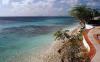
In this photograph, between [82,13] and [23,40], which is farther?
[82,13]

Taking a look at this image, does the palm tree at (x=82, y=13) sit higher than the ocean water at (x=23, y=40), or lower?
higher

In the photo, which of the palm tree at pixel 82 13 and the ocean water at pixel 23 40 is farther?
the palm tree at pixel 82 13

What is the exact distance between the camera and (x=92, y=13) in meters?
34.1

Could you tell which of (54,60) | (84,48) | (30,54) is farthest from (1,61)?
(84,48)

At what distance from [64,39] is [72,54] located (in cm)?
999

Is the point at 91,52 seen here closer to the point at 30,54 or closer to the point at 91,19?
the point at 30,54

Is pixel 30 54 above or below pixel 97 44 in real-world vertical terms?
below

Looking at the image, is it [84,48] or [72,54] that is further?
[84,48]

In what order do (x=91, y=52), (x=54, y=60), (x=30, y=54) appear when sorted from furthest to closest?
(x=30, y=54) → (x=54, y=60) → (x=91, y=52)

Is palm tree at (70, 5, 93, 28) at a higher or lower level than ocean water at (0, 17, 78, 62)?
higher

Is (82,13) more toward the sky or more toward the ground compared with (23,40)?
more toward the sky

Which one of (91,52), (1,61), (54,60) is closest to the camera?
(91,52)

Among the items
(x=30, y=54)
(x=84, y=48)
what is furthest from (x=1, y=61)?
(x=84, y=48)

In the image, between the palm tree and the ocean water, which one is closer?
the ocean water
